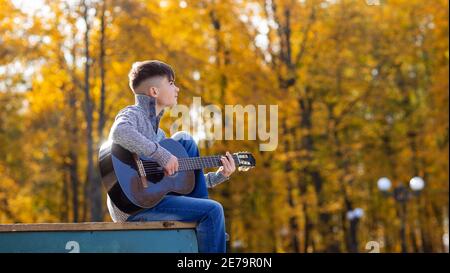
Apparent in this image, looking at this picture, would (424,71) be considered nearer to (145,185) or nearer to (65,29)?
(65,29)

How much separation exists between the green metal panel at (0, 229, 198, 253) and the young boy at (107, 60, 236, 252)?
0.63ft

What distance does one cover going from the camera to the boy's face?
4027 mm

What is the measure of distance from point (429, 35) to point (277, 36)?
3928 millimetres

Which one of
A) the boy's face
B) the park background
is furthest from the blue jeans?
the park background

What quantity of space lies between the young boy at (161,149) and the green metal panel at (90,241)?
0.63ft

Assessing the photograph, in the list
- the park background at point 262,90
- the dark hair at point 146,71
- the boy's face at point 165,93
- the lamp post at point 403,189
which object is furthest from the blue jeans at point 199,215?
the lamp post at point 403,189

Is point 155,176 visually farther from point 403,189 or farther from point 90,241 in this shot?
point 403,189

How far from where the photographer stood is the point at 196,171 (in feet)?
13.0

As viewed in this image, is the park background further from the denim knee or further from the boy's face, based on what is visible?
the denim knee

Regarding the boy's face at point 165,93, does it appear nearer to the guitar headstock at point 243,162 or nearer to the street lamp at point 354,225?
the guitar headstock at point 243,162

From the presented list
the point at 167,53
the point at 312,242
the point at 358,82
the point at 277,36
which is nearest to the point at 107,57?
the point at 167,53

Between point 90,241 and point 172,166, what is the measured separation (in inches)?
22.6

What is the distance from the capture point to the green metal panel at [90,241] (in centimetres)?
352

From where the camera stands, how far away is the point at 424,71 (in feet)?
66.8
